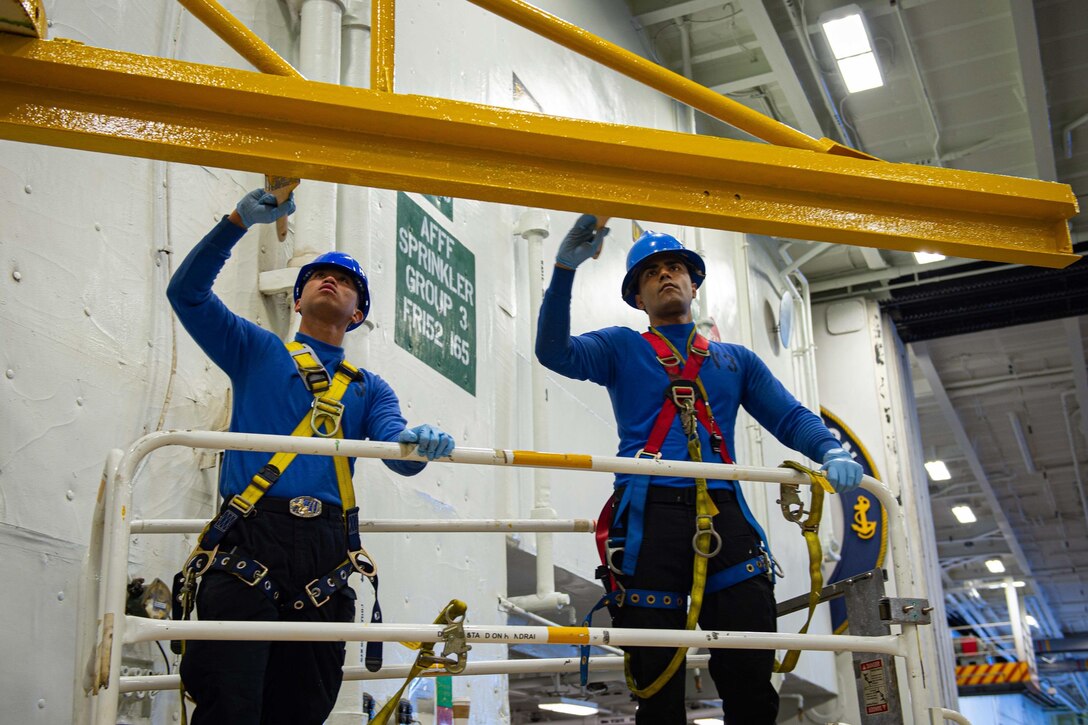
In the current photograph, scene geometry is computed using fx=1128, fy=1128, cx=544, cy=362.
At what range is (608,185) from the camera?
325cm

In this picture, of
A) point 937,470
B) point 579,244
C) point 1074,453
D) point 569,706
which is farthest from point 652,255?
point 1074,453

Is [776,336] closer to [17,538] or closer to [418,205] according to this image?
[418,205]

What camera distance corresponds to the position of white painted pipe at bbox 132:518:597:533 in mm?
3285

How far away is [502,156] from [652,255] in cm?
70

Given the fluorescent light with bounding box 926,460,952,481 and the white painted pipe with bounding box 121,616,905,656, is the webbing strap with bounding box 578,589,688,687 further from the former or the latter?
the fluorescent light with bounding box 926,460,952,481

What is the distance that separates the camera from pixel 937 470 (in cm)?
1900

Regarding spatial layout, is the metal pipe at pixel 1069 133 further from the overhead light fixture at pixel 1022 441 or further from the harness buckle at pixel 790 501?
the harness buckle at pixel 790 501

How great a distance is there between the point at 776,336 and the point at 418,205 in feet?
23.8

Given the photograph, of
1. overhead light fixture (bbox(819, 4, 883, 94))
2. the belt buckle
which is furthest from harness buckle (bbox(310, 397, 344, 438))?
overhead light fixture (bbox(819, 4, 883, 94))

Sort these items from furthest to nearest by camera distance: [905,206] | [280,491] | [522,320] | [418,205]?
1. [522,320]
2. [418,205]
3. [905,206]
4. [280,491]

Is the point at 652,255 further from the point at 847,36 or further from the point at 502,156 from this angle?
the point at 847,36

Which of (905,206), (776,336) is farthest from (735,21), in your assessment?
(905,206)

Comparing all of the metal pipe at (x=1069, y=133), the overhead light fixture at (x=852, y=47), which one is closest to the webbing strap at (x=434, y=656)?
the overhead light fixture at (x=852, y=47)

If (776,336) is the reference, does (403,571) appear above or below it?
below
